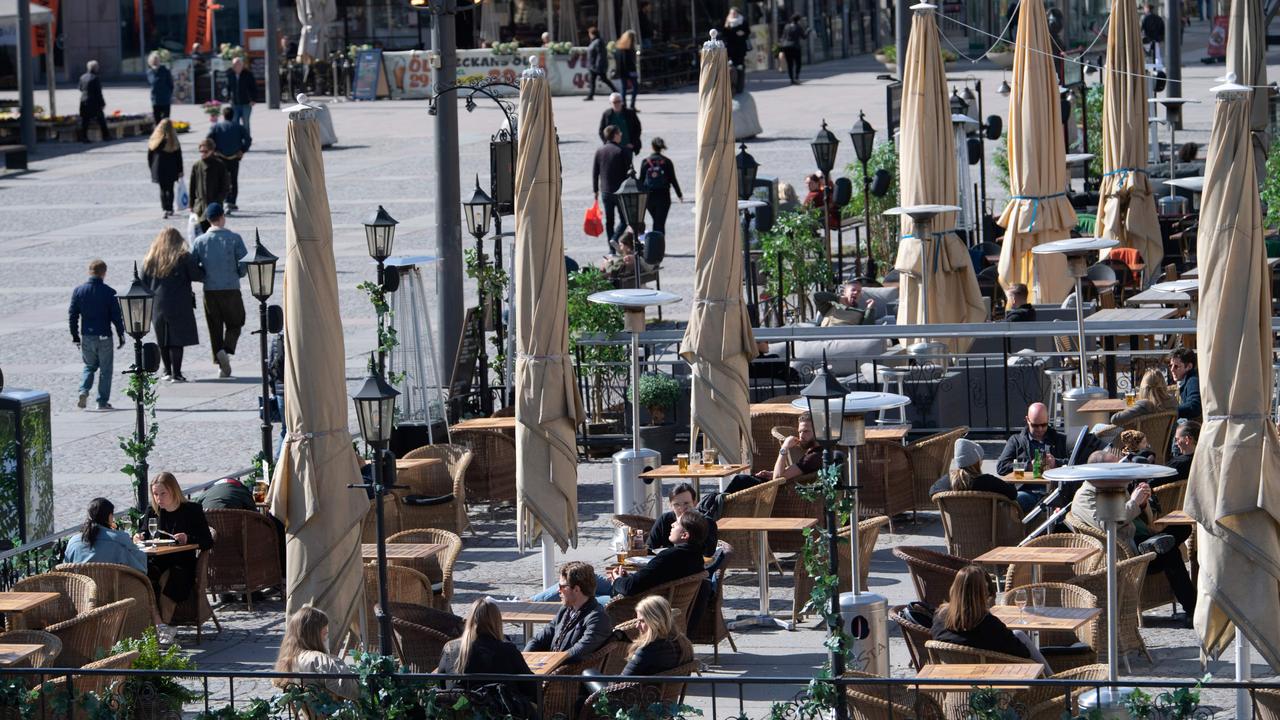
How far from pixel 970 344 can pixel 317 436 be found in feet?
29.2

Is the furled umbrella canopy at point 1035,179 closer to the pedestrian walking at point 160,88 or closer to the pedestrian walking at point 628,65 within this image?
the pedestrian walking at point 628,65

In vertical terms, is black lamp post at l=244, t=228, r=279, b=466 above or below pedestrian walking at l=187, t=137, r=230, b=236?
below

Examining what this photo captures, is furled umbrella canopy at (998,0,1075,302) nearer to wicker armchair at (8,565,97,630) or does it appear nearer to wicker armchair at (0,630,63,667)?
wicker armchair at (8,565,97,630)

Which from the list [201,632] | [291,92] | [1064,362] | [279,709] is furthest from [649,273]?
[291,92]

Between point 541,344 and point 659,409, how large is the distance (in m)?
4.38

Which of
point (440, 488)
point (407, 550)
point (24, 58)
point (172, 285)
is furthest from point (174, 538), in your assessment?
point (24, 58)

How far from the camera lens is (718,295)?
1484cm

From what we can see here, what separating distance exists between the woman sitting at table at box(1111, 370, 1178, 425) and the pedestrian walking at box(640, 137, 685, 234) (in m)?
11.8

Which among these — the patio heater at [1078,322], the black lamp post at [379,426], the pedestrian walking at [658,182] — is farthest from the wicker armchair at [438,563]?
the pedestrian walking at [658,182]

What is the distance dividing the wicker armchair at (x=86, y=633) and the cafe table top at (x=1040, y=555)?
4.93m

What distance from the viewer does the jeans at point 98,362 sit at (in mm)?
19938

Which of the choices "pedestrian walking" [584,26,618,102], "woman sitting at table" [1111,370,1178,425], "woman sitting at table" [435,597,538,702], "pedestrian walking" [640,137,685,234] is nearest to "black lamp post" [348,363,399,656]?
"woman sitting at table" [435,597,538,702]

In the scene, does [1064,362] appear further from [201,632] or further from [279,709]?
[279,709]

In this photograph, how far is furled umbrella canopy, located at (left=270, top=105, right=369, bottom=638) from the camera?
1110cm
